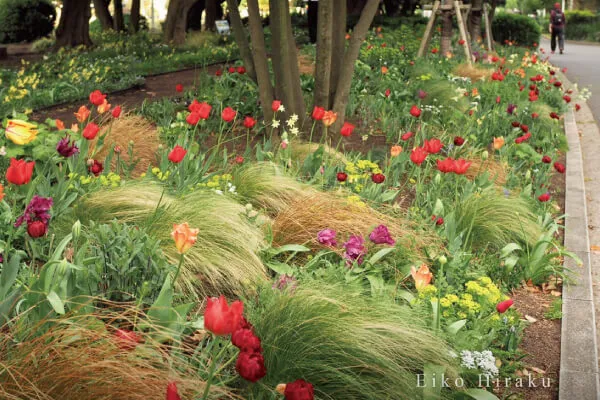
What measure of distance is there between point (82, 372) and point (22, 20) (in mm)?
27894

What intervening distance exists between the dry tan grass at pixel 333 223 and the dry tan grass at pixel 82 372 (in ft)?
5.58

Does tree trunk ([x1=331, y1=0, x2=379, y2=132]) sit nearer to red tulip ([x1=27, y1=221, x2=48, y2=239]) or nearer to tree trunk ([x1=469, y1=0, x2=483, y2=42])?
red tulip ([x1=27, y1=221, x2=48, y2=239])

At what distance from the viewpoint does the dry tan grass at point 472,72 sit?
12.0 metres

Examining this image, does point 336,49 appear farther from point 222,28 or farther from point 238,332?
point 222,28

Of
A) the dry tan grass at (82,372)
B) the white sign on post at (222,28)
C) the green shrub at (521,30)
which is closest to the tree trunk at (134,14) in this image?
the white sign on post at (222,28)

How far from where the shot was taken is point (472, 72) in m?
12.2

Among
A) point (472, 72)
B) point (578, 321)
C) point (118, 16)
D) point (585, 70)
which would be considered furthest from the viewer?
point (118, 16)

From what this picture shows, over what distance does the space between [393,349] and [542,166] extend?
13.9 feet

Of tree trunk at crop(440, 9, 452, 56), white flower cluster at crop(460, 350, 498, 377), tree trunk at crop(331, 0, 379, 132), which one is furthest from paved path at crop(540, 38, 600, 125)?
white flower cluster at crop(460, 350, 498, 377)

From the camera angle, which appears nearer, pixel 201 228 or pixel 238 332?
pixel 238 332

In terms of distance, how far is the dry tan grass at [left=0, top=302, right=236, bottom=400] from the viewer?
2.39m

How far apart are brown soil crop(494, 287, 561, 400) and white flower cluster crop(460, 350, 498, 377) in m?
0.14

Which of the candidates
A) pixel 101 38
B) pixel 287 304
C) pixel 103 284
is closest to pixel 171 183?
pixel 103 284

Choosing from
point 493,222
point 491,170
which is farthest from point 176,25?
point 493,222
